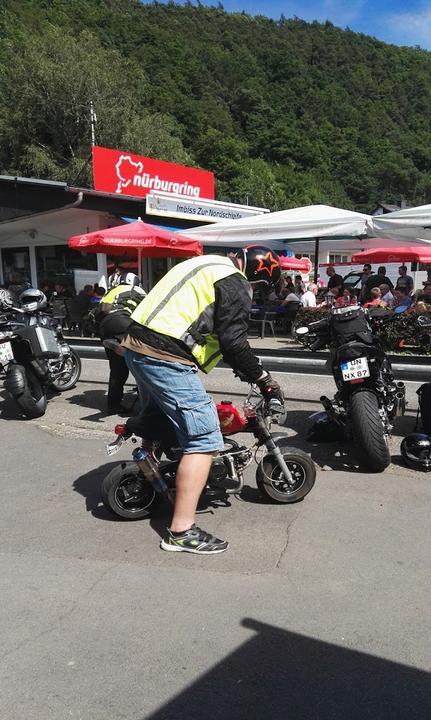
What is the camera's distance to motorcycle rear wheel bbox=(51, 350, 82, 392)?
24.7 ft

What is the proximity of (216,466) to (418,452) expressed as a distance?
1.89m

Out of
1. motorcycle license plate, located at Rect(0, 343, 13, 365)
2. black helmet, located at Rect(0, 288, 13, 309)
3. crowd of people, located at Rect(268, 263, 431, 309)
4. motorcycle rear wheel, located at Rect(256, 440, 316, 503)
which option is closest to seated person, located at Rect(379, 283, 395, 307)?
crowd of people, located at Rect(268, 263, 431, 309)

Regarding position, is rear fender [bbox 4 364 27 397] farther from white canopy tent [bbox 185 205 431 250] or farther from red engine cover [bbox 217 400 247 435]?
white canopy tent [bbox 185 205 431 250]

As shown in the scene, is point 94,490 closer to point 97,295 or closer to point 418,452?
point 418,452

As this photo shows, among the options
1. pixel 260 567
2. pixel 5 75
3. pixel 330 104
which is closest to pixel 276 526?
pixel 260 567

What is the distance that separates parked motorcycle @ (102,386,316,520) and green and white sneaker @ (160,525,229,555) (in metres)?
0.33

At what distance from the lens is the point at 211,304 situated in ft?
10.4

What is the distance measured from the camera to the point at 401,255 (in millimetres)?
16219

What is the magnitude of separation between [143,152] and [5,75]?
479 inches

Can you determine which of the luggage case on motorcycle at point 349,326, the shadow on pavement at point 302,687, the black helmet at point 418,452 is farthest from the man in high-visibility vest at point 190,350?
the black helmet at point 418,452

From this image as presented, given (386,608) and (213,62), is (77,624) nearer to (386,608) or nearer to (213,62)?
(386,608)

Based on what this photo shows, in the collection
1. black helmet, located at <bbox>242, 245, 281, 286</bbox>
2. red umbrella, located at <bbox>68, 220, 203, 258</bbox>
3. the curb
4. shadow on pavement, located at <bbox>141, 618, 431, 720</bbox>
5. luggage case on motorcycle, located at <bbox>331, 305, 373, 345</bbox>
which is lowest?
shadow on pavement, located at <bbox>141, 618, 431, 720</bbox>

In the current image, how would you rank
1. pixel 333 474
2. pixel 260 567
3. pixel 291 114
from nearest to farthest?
pixel 260 567 → pixel 333 474 → pixel 291 114

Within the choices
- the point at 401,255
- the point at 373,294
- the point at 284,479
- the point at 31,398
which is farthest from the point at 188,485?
the point at 401,255
